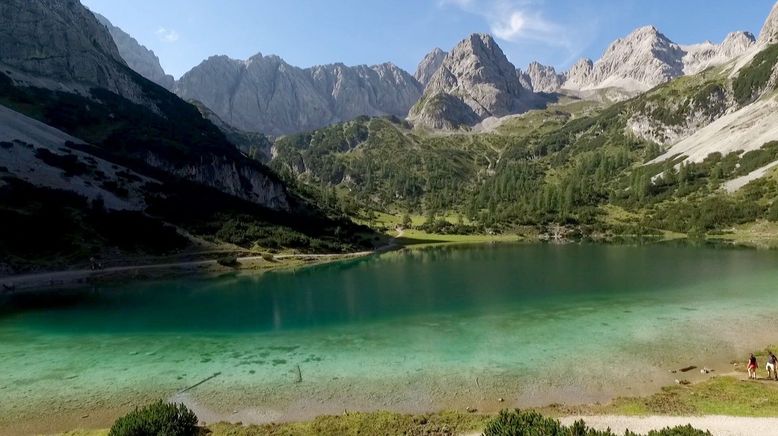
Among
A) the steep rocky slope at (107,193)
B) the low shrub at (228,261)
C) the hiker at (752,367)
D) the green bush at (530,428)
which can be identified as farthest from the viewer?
the low shrub at (228,261)

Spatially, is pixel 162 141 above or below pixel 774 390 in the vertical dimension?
above

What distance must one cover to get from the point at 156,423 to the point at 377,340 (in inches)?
1052

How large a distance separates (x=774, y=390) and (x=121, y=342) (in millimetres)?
57660

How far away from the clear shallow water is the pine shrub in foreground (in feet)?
30.3

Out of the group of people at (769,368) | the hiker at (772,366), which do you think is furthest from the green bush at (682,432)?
the hiker at (772,366)

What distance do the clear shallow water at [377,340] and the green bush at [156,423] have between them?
20.1 ft

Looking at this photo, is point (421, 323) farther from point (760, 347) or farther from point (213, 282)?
point (213, 282)

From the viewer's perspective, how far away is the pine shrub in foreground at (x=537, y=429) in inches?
736

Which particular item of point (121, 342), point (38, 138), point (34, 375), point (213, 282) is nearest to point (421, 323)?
point (121, 342)

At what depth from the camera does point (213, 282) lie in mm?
94250

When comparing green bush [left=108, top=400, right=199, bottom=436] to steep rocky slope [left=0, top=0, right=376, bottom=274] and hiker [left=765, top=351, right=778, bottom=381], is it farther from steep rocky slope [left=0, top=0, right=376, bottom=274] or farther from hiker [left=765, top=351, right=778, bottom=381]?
steep rocky slope [left=0, top=0, right=376, bottom=274]

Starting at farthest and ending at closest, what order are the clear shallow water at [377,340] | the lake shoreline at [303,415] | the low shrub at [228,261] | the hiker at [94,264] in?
1. the low shrub at [228,261]
2. the hiker at [94,264]
3. the clear shallow water at [377,340]
4. the lake shoreline at [303,415]

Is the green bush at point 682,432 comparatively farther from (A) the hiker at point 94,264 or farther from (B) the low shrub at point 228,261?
(A) the hiker at point 94,264

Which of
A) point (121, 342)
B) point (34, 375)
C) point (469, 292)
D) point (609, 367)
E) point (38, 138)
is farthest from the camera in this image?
point (38, 138)
